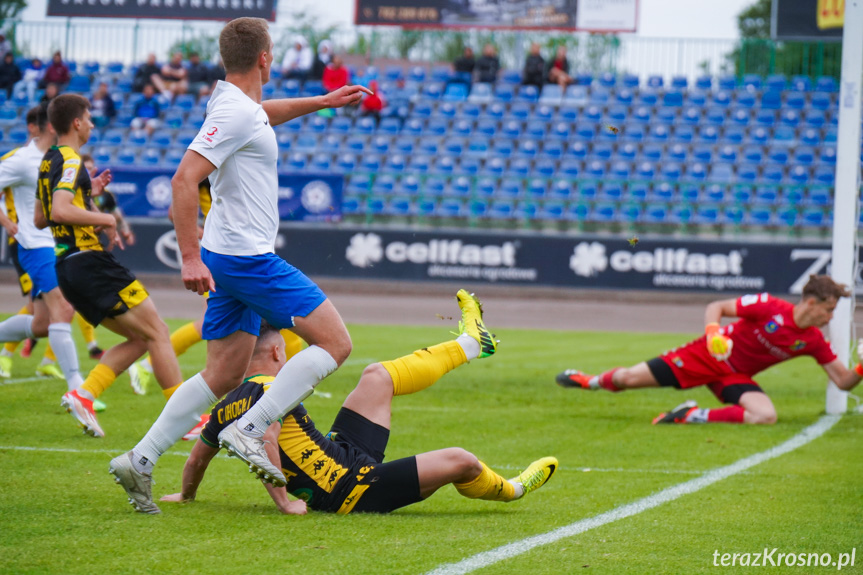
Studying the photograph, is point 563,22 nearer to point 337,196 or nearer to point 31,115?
point 337,196

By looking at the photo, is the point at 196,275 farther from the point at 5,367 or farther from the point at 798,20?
the point at 798,20

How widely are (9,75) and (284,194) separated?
10677 millimetres

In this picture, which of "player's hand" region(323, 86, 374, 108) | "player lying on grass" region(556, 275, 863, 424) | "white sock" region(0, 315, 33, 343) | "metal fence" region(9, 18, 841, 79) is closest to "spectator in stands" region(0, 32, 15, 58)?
"metal fence" region(9, 18, 841, 79)

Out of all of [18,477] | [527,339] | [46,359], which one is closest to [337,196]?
[527,339]

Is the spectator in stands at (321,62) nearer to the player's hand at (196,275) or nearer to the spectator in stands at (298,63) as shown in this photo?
the spectator in stands at (298,63)

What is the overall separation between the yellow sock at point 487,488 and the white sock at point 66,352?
12.1 feet

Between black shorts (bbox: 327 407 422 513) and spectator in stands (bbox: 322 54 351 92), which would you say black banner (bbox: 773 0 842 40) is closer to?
black shorts (bbox: 327 407 422 513)

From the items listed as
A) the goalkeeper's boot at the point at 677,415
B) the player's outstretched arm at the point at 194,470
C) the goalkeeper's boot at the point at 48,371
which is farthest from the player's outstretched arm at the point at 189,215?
the goalkeeper's boot at the point at 48,371

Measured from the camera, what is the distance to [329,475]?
4.48 meters

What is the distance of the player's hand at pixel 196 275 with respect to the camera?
4.14 metres

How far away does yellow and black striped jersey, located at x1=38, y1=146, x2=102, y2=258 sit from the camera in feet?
20.8

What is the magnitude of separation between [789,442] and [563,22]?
21688 millimetres

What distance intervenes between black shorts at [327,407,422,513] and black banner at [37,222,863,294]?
1714cm

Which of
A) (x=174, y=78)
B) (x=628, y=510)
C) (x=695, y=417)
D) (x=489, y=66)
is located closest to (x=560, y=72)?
(x=489, y=66)
